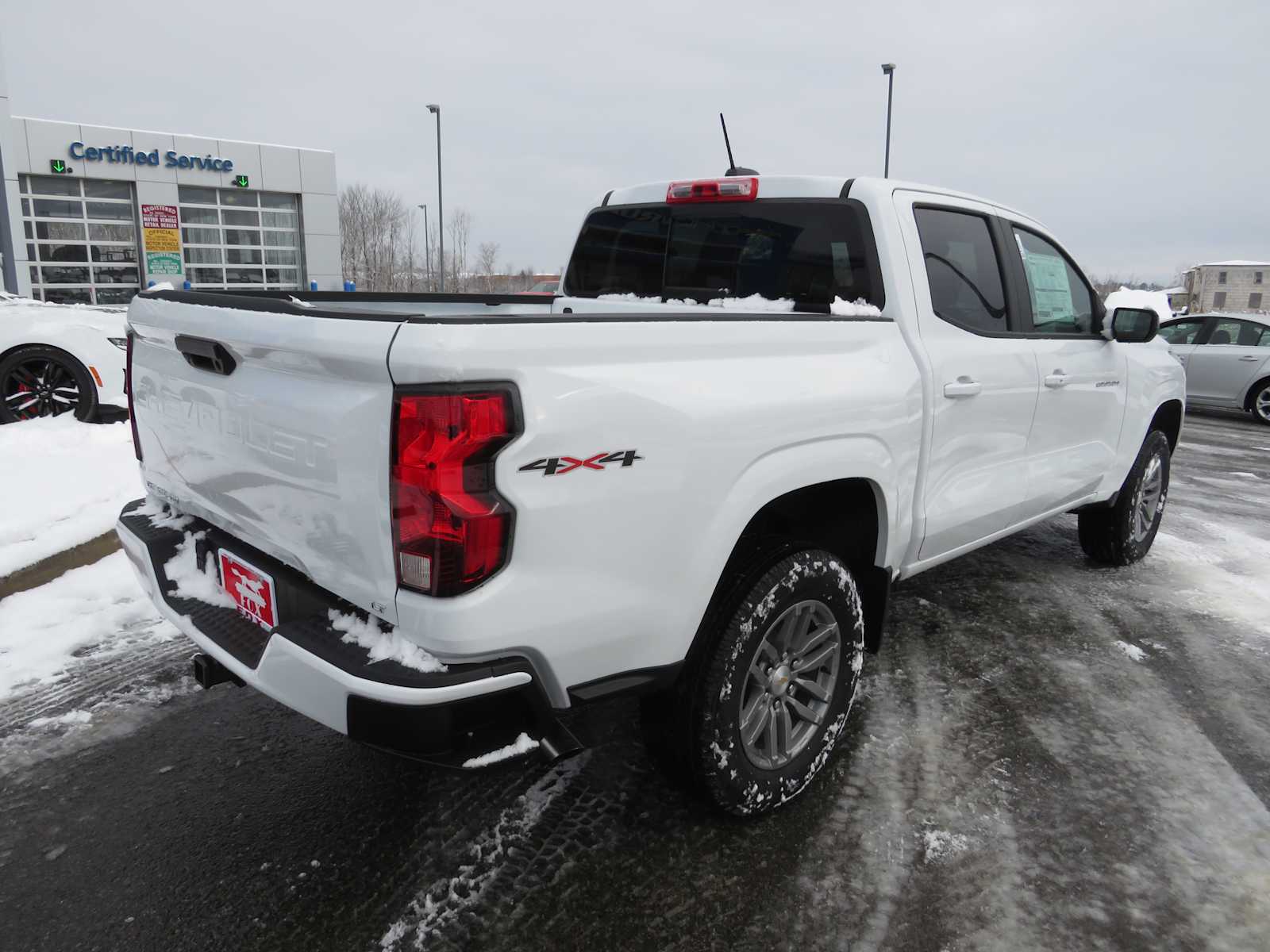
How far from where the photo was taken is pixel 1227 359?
1290 cm

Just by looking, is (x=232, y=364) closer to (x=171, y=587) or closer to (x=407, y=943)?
(x=171, y=587)

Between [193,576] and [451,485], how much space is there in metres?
1.27

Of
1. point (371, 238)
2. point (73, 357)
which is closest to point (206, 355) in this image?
point (73, 357)

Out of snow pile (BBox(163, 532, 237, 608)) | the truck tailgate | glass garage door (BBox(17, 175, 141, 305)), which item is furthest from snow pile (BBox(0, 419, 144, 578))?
glass garage door (BBox(17, 175, 141, 305))

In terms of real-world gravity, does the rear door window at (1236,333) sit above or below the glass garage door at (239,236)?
below

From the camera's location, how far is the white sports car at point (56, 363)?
7.62 meters

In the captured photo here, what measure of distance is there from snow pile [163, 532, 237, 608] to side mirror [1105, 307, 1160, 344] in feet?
13.4

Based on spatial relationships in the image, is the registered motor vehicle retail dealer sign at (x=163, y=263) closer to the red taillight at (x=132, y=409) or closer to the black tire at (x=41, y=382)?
the black tire at (x=41, y=382)

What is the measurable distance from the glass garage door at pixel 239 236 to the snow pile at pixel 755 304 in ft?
79.1

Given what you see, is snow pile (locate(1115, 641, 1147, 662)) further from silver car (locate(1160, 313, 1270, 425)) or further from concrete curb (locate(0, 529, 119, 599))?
silver car (locate(1160, 313, 1270, 425))

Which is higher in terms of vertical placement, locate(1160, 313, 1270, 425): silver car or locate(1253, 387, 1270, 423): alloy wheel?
locate(1160, 313, 1270, 425): silver car

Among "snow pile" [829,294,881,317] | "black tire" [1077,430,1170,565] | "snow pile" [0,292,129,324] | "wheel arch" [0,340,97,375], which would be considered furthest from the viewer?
"snow pile" [0,292,129,324]

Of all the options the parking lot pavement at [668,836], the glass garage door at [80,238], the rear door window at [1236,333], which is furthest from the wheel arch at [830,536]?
the glass garage door at [80,238]

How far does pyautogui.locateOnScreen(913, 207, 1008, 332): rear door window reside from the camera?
333 centimetres
